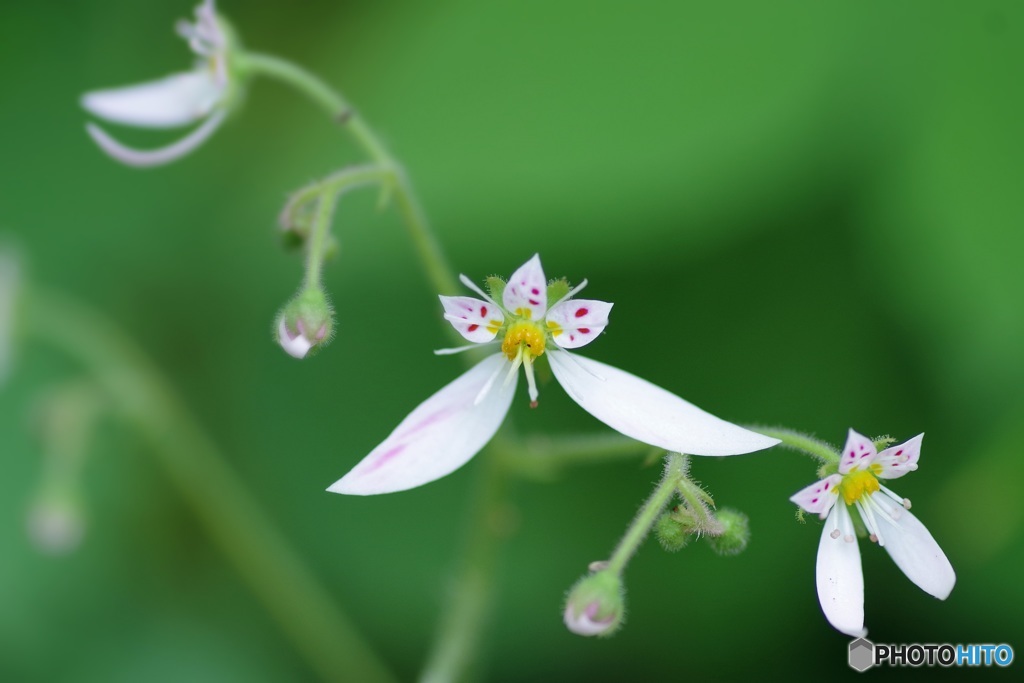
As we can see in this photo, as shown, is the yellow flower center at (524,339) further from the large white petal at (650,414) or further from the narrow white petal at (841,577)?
the narrow white petal at (841,577)

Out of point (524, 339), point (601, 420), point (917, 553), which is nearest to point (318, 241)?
point (524, 339)

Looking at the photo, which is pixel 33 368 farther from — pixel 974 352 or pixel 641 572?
pixel 974 352

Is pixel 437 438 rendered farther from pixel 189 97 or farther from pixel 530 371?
pixel 189 97

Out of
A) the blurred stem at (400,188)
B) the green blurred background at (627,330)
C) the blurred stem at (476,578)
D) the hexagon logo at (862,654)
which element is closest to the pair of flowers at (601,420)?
the blurred stem at (400,188)

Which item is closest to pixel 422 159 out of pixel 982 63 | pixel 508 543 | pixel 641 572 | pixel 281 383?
pixel 281 383

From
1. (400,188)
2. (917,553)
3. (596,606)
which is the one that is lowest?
(596,606)

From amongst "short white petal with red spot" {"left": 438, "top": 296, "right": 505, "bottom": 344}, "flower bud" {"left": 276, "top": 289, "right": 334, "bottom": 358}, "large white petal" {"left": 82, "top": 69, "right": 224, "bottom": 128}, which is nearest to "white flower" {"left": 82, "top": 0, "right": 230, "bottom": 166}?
"large white petal" {"left": 82, "top": 69, "right": 224, "bottom": 128}
